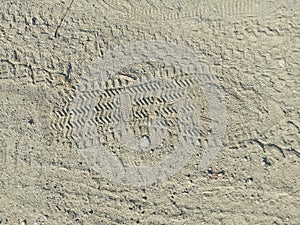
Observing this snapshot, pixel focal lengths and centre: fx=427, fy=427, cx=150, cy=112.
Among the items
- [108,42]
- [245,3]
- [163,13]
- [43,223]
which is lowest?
[43,223]

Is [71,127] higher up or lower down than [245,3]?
lower down

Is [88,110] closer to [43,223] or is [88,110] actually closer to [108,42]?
[108,42]

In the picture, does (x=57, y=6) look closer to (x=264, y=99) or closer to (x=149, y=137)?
(x=149, y=137)

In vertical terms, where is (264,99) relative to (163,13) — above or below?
below

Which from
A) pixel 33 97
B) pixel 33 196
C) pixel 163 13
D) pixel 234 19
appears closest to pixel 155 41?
pixel 163 13

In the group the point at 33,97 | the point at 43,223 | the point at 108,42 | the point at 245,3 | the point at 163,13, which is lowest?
the point at 43,223

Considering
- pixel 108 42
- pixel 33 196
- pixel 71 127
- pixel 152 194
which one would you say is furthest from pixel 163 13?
pixel 33 196
